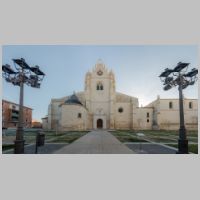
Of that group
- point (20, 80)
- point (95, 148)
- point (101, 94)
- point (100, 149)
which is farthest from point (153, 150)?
point (101, 94)

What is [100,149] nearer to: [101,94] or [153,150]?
[153,150]

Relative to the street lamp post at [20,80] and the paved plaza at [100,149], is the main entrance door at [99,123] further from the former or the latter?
the street lamp post at [20,80]

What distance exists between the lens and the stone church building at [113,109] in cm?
4816

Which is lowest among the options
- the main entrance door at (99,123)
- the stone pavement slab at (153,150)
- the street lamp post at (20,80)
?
the main entrance door at (99,123)

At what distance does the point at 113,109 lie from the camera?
48.5m

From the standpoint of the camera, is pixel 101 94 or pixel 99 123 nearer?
pixel 99 123

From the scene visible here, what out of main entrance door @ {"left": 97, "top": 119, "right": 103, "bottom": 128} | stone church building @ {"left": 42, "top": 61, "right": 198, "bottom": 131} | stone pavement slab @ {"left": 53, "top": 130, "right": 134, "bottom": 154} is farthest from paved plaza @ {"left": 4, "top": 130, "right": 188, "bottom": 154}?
main entrance door @ {"left": 97, "top": 119, "right": 103, "bottom": 128}

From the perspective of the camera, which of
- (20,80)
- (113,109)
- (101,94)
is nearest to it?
(20,80)

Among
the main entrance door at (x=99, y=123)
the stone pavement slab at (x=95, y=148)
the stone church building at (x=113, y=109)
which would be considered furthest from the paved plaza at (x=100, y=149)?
the main entrance door at (x=99, y=123)

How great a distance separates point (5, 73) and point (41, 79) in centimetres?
182

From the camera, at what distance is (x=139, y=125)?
4997 cm

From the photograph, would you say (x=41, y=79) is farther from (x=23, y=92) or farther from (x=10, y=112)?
(x=10, y=112)

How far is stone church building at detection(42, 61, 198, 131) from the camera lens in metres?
48.2

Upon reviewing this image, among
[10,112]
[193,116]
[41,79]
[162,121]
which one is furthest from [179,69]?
[10,112]
